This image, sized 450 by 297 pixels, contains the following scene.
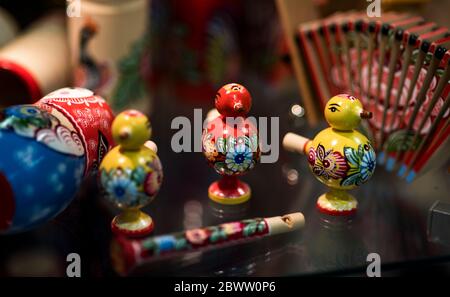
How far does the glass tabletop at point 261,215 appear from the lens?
0.89 meters

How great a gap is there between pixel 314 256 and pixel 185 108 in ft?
2.24

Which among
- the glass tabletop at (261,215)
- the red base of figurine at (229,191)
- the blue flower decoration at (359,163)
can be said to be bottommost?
the glass tabletop at (261,215)

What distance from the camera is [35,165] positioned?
2.73ft

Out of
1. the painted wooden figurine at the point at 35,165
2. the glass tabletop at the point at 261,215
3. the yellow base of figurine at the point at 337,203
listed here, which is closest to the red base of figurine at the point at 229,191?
the glass tabletop at the point at 261,215

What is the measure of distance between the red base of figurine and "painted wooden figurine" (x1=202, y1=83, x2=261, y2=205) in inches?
2.2

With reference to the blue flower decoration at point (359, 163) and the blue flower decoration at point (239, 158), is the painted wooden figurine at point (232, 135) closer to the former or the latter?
the blue flower decoration at point (239, 158)

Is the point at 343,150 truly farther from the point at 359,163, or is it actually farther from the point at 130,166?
the point at 130,166

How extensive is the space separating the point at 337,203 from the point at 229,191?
0.61 ft

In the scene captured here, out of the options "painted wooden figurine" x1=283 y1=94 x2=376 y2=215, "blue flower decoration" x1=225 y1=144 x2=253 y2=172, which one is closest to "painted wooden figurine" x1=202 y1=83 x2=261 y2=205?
"blue flower decoration" x1=225 y1=144 x2=253 y2=172

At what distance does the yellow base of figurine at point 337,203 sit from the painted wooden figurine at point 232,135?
0.14 metres

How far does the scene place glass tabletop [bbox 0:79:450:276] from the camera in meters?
0.89

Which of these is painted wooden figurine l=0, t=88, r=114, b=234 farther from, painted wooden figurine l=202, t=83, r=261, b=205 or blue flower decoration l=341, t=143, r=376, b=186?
blue flower decoration l=341, t=143, r=376, b=186

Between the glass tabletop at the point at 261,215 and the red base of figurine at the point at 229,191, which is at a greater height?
the red base of figurine at the point at 229,191
